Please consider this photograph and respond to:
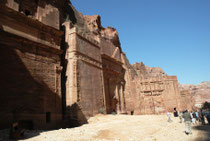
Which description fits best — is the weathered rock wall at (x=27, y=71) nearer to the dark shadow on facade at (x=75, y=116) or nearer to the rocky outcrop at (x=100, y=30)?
the dark shadow on facade at (x=75, y=116)

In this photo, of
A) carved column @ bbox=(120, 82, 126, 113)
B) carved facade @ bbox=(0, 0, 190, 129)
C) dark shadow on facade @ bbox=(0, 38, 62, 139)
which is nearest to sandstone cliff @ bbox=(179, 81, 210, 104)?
carved column @ bbox=(120, 82, 126, 113)

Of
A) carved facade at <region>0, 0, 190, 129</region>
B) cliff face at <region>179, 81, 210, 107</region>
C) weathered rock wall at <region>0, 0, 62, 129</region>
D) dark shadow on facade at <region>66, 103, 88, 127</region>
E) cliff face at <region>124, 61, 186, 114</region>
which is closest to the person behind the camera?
weathered rock wall at <region>0, 0, 62, 129</region>

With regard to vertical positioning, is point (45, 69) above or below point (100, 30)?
below

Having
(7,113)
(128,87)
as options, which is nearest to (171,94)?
(128,87)

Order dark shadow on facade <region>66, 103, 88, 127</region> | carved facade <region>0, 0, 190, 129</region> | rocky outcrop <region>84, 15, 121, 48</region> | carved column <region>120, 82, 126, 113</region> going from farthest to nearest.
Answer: rocky outcrop <region>84, 15, 121, 48</region>
carved column <region>120, 82, 126, 113</region>
dark shadow on facade <region>66, 103, 88, 127</region>
carved facade <region>0, 0, 190, 129</region>

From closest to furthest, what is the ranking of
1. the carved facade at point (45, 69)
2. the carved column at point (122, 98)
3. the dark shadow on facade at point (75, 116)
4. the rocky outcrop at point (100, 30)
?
the carved facade at point (45, 69), the dark shadow on facade at point (75, 116), the carved column at point (122, 98), the rocky outcrop at point (100, 30)

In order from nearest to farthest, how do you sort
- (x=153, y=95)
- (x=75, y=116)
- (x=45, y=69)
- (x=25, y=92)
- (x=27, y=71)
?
(x=25, y=92), (x=27, y=71), (x=45, y=69), (x=75, y=116), (x=153, y=95)

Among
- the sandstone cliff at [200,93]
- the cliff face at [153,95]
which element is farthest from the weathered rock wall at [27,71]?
the sandstone cliff at [200,93]

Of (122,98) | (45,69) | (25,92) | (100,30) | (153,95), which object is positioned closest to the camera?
(25,92)

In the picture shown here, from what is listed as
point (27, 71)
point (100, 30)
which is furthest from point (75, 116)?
point (100, 30)

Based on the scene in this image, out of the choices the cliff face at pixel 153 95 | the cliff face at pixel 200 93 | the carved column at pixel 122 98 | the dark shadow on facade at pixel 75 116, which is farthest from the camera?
the cliff face at pixel 200 93

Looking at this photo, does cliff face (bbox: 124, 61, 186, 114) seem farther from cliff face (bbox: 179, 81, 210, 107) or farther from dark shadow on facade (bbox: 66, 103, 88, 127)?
cliff face (bbox: 179, 81, 210, 107)

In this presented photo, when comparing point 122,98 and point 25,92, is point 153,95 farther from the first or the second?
point 25,92

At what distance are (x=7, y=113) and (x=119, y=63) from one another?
20037mm
